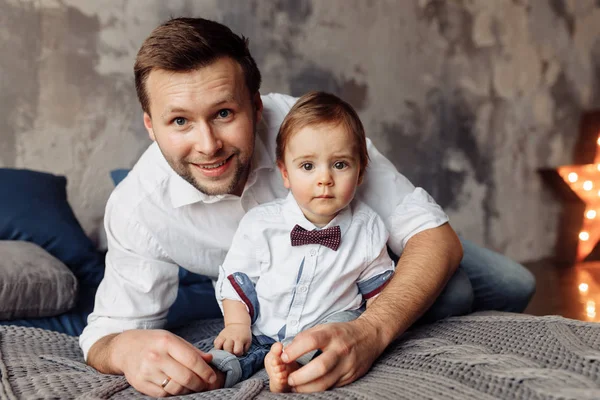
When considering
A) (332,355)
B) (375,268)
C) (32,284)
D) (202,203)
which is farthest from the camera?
(32,284)

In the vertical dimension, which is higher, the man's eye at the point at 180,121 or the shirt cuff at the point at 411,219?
the man's eye at the point at 180,121

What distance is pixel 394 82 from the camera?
376cm

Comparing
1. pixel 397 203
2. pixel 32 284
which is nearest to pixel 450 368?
pixel 397 203

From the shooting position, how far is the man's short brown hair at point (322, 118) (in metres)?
1.54

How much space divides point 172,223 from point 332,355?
0.75 meters

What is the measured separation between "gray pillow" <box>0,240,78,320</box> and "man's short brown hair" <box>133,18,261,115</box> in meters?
0.70

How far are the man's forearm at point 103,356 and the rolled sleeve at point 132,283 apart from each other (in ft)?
0.27

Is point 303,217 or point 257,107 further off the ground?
point 257,107

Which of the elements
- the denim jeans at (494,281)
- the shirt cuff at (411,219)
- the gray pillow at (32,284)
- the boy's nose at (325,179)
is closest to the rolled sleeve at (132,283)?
the gray pillow at (32,284)

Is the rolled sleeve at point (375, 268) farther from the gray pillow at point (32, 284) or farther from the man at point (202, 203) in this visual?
the gray pillow at point (32, 284)

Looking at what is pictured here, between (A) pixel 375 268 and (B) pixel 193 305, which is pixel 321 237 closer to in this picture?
(A) pixel 375 268

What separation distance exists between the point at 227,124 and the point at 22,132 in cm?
155

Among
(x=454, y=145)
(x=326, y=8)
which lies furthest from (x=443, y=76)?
(x=326, y=8)

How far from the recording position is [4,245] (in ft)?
6.83
